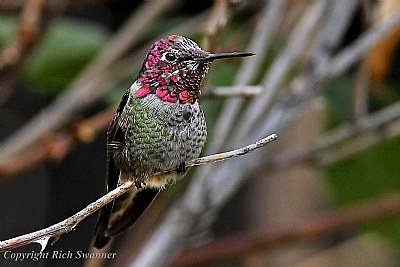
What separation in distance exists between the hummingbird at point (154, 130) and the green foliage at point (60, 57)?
3.47ft

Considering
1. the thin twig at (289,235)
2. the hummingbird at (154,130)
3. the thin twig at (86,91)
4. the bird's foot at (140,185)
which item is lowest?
the bird's foot at (140,185)

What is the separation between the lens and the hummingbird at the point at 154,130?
688 millimetres

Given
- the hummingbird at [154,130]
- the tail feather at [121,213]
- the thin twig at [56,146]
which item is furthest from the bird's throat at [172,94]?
the thin twig at [56,146]

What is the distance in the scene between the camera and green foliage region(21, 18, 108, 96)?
70.5 inches

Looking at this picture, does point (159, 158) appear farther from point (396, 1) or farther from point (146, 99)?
point (396, 1)

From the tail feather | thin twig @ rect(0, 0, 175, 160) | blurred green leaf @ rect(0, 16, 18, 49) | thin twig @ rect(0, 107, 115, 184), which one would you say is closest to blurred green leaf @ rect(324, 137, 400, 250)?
thin twig @ rect(0, 0, 175, 160)

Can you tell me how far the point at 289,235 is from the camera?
6.07 ft

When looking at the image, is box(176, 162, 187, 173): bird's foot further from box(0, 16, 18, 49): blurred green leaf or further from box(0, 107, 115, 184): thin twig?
box(0, 16, 18, 49): blurred green leaf

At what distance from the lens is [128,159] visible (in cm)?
74

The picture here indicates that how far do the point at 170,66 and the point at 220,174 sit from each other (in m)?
0.70

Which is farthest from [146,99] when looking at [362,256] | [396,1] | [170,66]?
[362,256]

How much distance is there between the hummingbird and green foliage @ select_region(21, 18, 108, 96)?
106 cm

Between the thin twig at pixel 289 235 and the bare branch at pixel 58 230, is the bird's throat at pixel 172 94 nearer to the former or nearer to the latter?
the bare branch at pixel 58 230

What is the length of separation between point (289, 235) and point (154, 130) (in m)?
1.17
